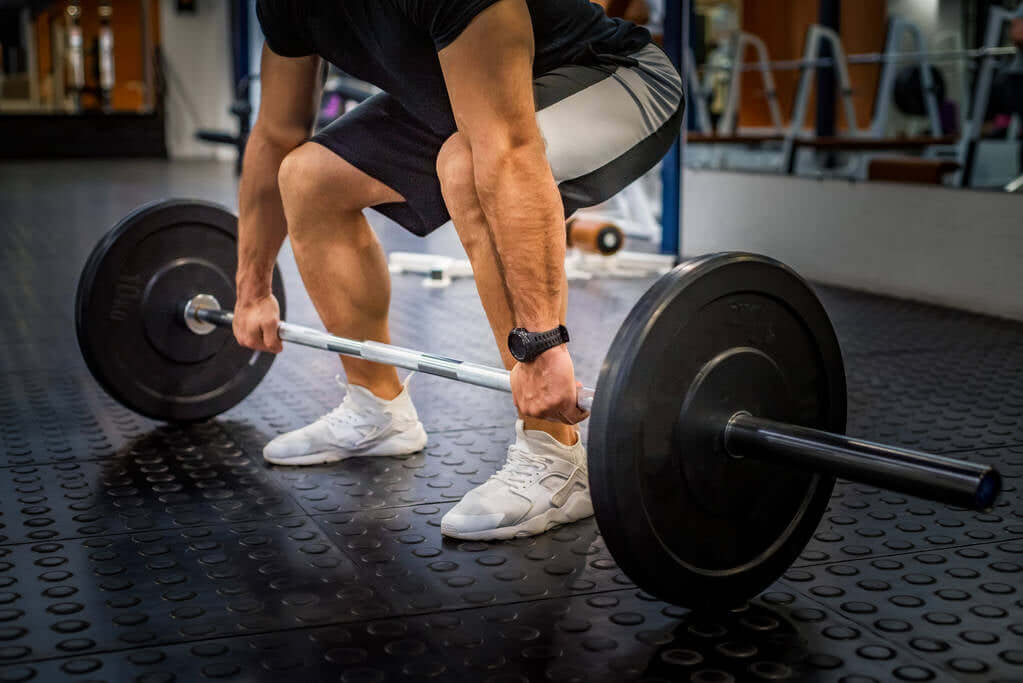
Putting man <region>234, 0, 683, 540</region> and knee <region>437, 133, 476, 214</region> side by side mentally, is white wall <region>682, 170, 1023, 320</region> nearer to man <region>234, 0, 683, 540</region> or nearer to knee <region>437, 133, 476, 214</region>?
man <region>234, 0, 683, 540</region>

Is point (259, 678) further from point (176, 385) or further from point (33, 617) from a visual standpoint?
point (176, 385)

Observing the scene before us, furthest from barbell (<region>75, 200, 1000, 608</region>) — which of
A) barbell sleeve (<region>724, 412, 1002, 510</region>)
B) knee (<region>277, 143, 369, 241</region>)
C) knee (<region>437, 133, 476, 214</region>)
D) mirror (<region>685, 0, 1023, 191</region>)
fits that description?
mirror (<region>685, 0, 1023, 191</region>)

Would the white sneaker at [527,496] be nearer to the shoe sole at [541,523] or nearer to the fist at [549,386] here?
the shoe sole at [541,523]

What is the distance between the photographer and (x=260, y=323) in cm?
176

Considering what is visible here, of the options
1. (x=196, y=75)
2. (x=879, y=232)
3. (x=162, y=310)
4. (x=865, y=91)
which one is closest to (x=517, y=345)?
(x=162, y=310)

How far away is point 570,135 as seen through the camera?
4.77ft

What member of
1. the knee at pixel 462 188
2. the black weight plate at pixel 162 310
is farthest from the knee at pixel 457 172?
the black weight plate at pixel 162 310

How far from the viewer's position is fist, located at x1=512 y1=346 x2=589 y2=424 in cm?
126

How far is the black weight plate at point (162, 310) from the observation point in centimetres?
196

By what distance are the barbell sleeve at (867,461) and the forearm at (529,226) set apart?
0.27 m

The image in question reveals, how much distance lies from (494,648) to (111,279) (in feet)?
3.87

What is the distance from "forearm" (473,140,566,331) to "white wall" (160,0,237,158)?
12.8 meters

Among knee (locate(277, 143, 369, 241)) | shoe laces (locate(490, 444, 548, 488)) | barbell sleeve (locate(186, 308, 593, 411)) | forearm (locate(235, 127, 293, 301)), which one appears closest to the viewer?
barbell sleeve (locate(186, 308, 593, 411))

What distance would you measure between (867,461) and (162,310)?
1.37m
